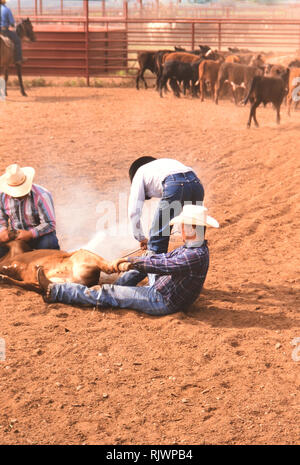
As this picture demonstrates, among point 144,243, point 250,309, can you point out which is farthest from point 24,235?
point 250,309

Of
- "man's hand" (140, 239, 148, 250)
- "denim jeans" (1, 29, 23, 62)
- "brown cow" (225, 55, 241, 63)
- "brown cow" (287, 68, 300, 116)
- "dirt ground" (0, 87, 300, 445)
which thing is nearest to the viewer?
"dirt ground" (0, 87, 300, 445)

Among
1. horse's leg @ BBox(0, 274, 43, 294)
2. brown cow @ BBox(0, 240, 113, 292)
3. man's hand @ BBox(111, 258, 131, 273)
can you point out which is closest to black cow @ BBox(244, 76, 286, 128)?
brown cow @ BBox(0, 240, 113, 292)

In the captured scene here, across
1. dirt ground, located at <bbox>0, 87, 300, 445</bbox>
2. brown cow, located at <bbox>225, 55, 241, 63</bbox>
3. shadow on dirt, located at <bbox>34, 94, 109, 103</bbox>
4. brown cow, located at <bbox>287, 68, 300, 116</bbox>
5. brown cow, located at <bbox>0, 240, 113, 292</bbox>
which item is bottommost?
dirt ground, located at <bbox>0, 87, 300, 445</bbox>

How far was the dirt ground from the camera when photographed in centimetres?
354

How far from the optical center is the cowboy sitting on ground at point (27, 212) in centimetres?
542

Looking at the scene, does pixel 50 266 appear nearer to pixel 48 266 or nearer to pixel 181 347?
pixel 48 266

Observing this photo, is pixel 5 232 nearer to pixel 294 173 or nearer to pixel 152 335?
pixel 152 335

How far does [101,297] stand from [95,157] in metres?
5.08

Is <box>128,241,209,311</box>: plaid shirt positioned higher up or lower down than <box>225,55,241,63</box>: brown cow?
lower down

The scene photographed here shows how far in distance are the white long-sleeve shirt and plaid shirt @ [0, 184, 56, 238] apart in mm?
891

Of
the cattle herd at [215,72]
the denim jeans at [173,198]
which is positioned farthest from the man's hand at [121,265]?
the cattle herd at [215,72]

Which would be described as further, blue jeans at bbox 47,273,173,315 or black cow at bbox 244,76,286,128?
black cow at bbox 244,76,286,128

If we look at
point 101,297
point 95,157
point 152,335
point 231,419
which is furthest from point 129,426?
point 95,157

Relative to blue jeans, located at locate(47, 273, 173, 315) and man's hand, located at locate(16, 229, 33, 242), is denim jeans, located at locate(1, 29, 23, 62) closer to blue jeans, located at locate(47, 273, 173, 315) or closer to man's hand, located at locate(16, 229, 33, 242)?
man's hand, located at locate(16, 229, 33, 242)
